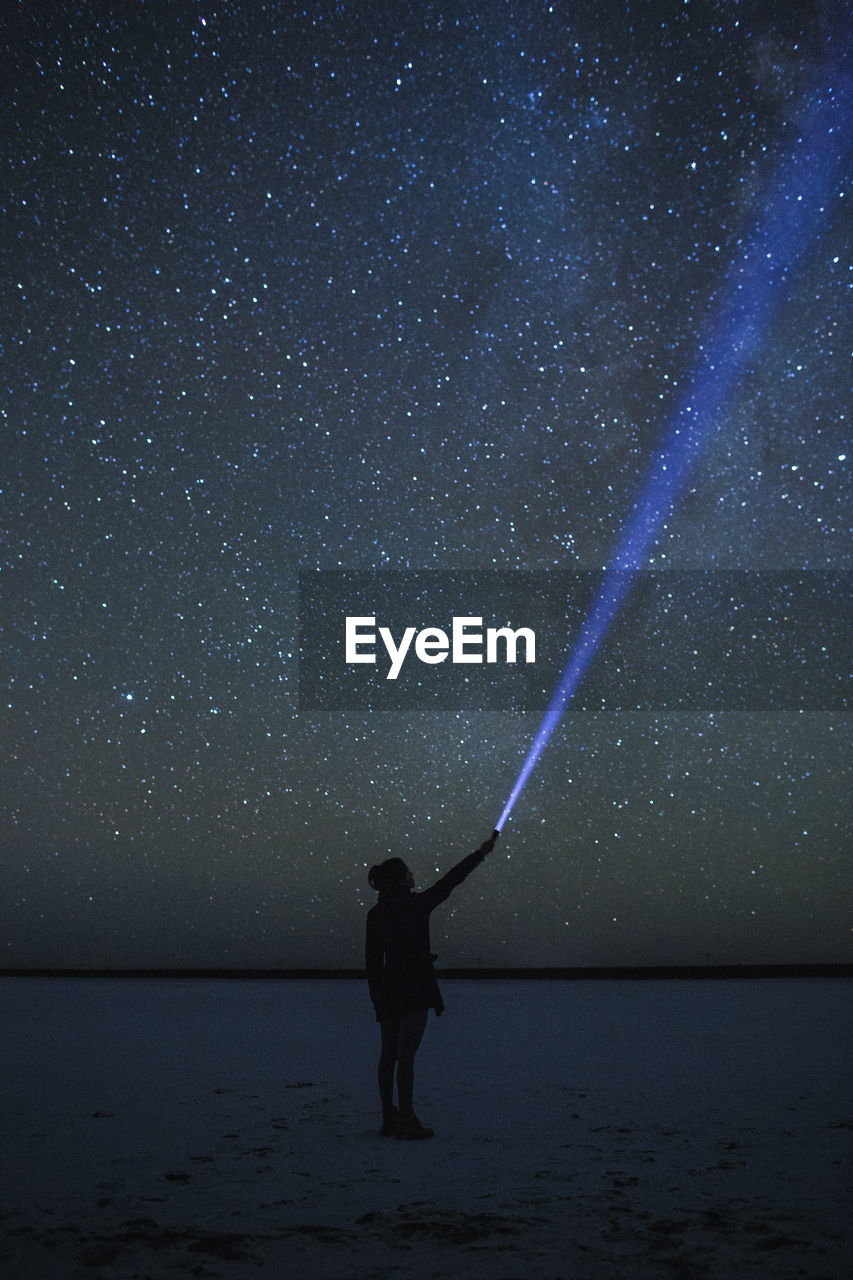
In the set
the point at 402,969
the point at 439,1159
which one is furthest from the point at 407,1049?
the point at 439,1159

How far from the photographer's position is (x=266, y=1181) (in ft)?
15.1

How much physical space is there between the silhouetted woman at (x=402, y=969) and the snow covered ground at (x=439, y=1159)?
280mm

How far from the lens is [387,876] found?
225 inches

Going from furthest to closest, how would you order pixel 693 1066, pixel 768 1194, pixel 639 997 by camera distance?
pixel 639 997
pixel 693 1066
pixel 768 1194

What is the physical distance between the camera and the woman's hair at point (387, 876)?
571cm

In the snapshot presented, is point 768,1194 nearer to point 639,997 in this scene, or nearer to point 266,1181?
point 266,1181

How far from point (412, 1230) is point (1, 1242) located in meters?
1.53

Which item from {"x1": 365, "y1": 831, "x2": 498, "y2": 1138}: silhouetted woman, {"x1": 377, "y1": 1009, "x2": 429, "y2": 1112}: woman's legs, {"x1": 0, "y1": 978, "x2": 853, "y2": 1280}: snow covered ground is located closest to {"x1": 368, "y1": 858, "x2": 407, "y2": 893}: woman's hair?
{"x1": 365, "y1": 831, "x2": 498, "y2": 1138}: silhouetted woman

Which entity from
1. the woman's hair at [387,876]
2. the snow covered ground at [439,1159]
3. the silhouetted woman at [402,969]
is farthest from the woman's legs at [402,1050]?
the woman's hair at [387,876]

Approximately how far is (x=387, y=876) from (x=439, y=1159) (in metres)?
1.48

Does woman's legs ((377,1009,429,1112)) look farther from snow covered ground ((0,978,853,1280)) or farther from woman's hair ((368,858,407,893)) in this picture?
woman's hair ((368,858,407,893))

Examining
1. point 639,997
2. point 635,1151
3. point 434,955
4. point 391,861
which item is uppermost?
point 391,861

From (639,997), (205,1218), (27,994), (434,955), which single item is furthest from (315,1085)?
(27,994)

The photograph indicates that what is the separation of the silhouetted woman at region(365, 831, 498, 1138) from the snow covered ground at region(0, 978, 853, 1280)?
280 mm
